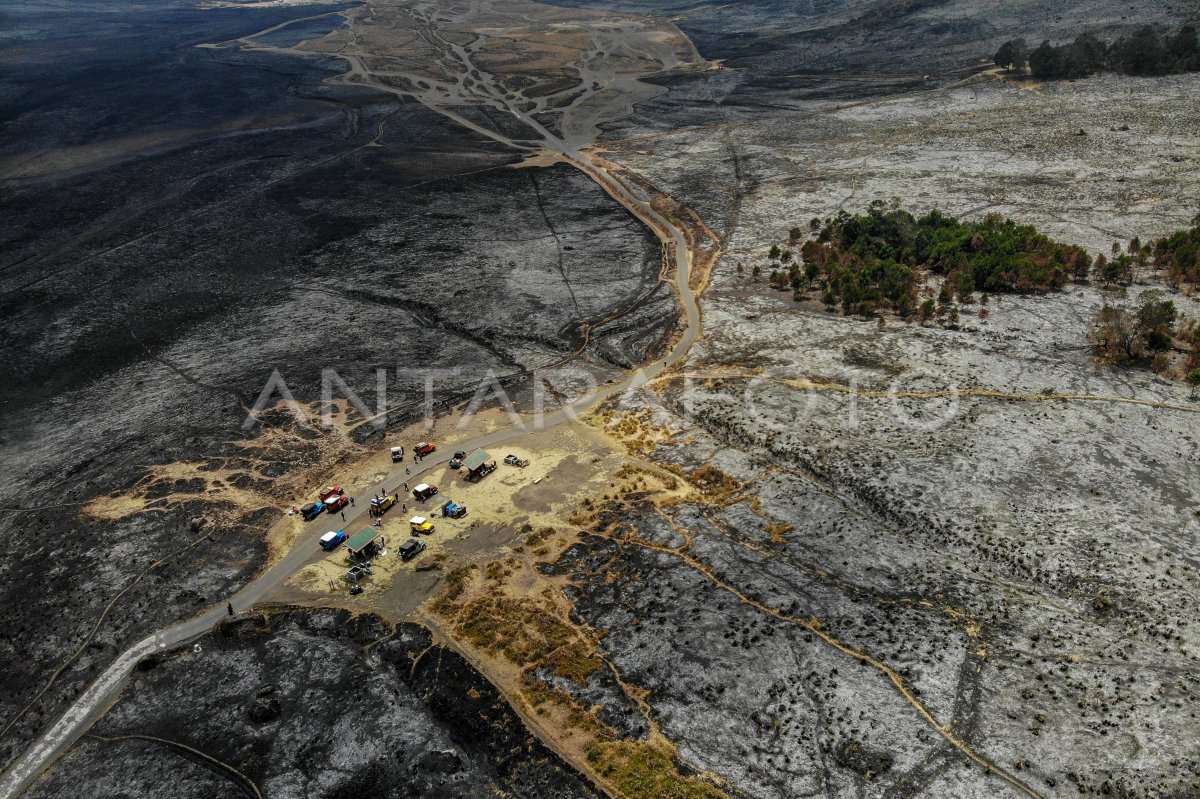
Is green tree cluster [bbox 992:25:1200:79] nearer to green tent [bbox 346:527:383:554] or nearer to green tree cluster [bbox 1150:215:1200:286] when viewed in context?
green tree cluster [bbox 1150:215:1200:286]

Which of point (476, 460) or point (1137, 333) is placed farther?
point (1137, 333)

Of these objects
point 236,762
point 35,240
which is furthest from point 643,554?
point 35,240

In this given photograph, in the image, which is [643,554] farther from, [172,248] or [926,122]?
[926,122]

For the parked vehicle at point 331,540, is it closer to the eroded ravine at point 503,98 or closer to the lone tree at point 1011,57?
the eroded ravine at point 503,98

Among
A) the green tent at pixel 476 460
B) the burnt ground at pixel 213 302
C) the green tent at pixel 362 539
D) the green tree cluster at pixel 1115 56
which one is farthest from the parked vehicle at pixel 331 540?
the green tree cluster at pixel 1115 56

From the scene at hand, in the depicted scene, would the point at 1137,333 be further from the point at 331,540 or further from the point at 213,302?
the point at 213,302

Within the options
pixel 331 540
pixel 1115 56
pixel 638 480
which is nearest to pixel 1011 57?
pixel 1115 56
